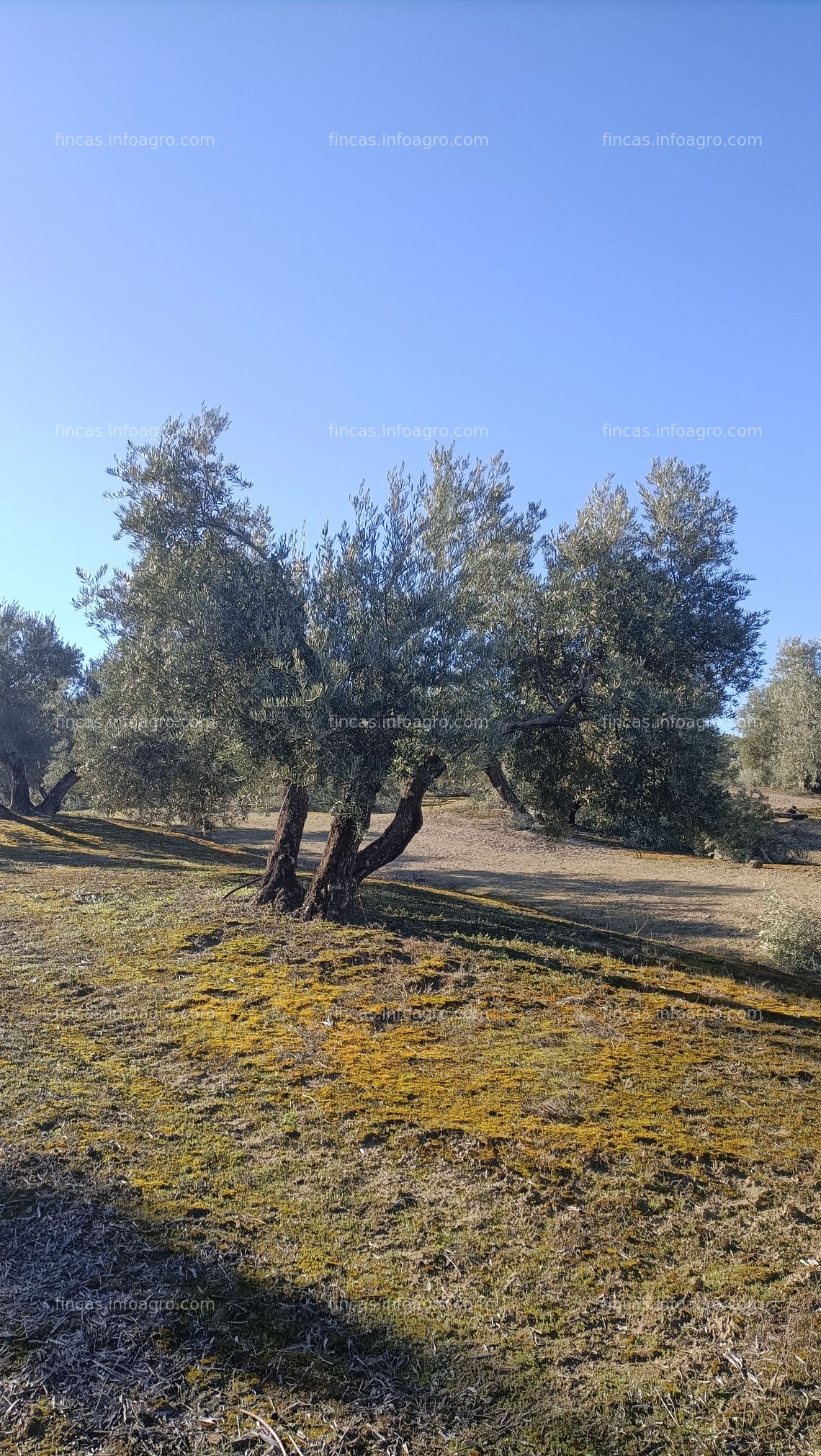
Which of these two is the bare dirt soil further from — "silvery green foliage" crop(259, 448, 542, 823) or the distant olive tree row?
"silvery green foliage" crop(259, 448, 542, 823)

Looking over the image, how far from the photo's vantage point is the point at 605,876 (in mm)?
31906

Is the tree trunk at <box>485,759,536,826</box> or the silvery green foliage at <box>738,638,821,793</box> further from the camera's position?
the silvery green foliage at <box>738,638,821,793</box>

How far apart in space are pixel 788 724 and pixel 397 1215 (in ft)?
177

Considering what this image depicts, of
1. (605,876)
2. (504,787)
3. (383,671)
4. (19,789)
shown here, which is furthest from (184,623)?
(19,789)

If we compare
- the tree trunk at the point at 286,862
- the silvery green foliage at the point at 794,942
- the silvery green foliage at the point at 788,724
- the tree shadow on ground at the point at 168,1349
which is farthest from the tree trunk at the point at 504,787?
the silvery green foliage at the point at 788,724

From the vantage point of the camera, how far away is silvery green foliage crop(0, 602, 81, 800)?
34.6 m

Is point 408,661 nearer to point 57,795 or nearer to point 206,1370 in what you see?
point 206,1370

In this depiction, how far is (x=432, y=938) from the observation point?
14734mm

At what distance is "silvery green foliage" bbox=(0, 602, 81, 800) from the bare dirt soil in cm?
1029

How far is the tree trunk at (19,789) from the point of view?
1446 inches

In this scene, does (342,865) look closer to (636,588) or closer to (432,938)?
(432,938)

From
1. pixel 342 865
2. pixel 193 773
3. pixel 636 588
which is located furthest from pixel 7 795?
pixel 636 588

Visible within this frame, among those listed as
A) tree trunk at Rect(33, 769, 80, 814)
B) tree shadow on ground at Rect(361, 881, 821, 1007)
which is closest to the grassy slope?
tree shadow on ground at Rect(361, 881, 821, 1007)

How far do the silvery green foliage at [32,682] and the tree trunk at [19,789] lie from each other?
1.69ft
